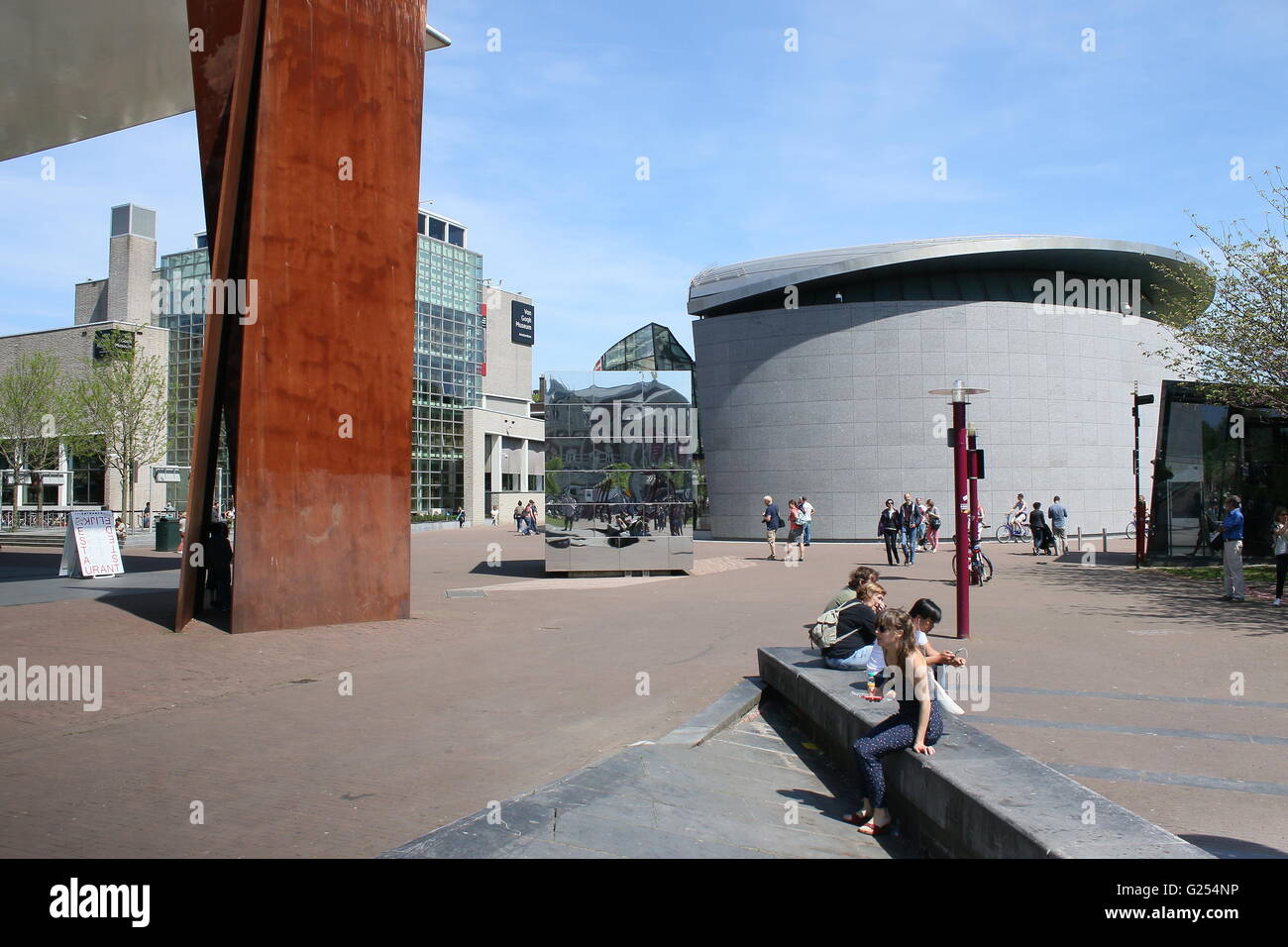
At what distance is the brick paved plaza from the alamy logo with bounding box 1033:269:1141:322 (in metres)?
26.1

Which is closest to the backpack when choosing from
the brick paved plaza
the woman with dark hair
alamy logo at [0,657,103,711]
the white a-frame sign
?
the woman with dark hair

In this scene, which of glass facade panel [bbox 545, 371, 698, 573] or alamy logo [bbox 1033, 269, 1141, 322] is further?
alamy logo [bbox 1033, 269, 1141, 322]

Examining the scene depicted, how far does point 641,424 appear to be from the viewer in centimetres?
2192

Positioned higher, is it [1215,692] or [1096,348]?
[1096,348]

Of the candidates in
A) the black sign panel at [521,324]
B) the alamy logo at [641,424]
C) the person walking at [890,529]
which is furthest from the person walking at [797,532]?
the black sign panel at [521,324]

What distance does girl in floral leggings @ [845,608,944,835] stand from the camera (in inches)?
209

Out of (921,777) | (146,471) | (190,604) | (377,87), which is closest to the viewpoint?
(921,777)

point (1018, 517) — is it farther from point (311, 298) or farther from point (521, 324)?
point (521, 324)

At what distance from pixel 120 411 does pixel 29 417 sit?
8436 millimetres
